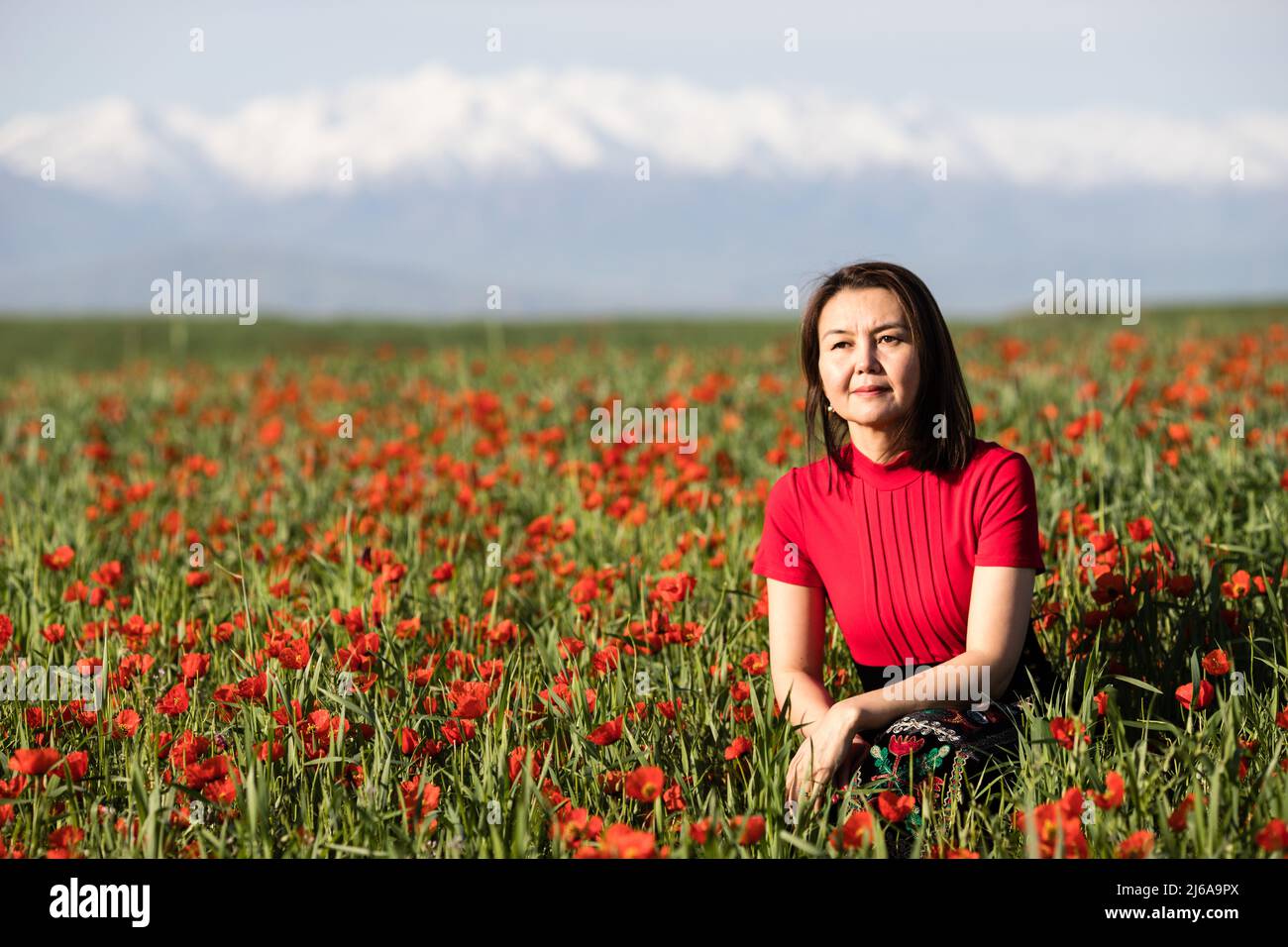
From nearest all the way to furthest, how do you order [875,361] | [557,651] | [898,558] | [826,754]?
[826,754] < [875,361] < [898,558] < [557,651]

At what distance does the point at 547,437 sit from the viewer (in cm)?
589

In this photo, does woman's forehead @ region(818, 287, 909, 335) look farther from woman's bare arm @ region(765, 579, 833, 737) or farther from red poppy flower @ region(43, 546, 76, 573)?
red poppy flower @ region(43, 546, 76, 573)

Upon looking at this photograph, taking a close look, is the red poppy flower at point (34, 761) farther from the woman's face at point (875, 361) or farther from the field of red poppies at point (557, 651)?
the woman's face at point (875, 361)

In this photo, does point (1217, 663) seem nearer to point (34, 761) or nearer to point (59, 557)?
point (34, 761)

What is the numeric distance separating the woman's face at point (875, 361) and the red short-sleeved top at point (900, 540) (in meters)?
0.20

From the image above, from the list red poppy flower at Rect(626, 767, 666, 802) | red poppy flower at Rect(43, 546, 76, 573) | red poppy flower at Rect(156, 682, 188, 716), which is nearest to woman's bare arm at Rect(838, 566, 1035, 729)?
red poppy flower at Rect(626, 767, 666, 802)

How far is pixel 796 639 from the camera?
292cm

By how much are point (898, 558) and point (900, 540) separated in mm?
46

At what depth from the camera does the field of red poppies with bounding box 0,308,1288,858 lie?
237 centimetres

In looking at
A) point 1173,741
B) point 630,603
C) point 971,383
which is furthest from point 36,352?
point 1173,741

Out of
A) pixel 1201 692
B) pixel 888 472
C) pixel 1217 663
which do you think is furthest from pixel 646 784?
pixel 1217 663

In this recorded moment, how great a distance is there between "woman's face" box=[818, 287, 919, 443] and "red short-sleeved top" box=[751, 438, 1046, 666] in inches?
8.0
